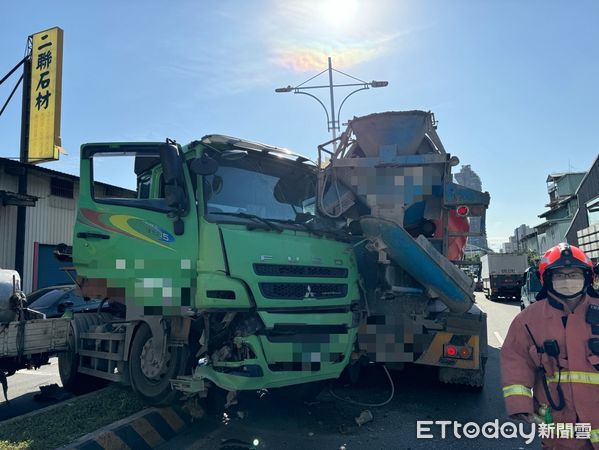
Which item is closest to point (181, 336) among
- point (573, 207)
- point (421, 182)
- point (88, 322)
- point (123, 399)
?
point (123, 399)

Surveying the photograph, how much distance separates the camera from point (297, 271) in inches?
170

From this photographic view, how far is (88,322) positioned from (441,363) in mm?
4324

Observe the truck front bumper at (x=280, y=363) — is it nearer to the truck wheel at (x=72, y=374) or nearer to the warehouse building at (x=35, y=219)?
the truck wheel at (x=72, y=374)

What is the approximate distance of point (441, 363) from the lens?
5.16 m

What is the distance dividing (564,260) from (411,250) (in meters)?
2.23

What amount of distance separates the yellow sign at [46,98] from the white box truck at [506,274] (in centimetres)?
2241

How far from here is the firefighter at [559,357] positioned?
234cm

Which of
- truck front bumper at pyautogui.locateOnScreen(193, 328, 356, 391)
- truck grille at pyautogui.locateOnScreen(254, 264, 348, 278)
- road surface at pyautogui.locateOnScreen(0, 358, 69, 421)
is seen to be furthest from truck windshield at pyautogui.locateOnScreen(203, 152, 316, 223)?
road surface at pyautogui.locateOnScreen(0, 358, 69, 421)

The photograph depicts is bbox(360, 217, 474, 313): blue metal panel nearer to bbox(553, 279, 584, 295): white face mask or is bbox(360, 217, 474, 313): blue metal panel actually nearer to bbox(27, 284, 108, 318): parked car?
bbox(553, 279, 584, 295): white face mask

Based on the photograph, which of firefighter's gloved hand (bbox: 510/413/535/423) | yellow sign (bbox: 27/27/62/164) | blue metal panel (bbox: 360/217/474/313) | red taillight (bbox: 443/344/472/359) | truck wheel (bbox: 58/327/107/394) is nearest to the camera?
firefighter's gloved hand (bbox: 510/413/535/423)

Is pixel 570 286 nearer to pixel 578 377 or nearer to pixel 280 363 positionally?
pixel 578 377

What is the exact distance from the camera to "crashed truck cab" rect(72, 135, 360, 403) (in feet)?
13.0

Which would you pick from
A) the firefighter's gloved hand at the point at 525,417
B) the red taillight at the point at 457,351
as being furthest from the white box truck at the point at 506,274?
the firefighter's gloved hand at the point at 525,417

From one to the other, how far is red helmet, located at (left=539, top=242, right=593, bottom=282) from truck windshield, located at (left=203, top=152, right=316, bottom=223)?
250 centimetres
